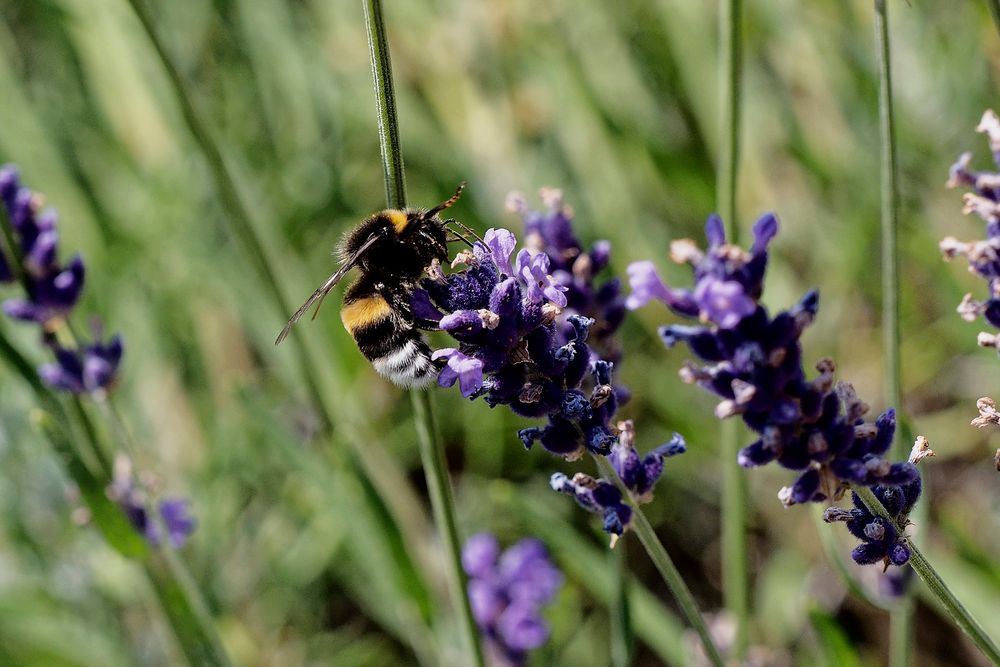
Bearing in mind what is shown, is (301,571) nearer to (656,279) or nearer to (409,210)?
(409,210)

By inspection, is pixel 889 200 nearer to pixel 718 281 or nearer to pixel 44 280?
pixel 718 281

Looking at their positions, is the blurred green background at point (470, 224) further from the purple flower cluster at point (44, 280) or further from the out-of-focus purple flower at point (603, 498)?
the out-of-focus purple flower at point (603, 498)

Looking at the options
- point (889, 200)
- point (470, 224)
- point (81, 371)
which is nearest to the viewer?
point (889, 200)

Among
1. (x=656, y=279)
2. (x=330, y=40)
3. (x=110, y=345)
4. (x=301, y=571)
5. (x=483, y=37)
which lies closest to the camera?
(x=656, y=279)

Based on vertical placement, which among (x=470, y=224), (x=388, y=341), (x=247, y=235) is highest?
(x=470, y=224)

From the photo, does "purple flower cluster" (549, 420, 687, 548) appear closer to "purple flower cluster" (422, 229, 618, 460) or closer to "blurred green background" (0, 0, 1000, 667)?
"purple flower cluster" (422, 229, 618, 460)

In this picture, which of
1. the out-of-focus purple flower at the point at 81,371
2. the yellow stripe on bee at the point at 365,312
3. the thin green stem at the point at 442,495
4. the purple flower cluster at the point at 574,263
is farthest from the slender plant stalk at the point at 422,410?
the out-of-focus purple flower at the point at 81,371

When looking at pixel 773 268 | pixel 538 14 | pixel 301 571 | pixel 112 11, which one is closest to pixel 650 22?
pixel 538 14

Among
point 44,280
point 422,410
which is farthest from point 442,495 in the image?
point 44,280
